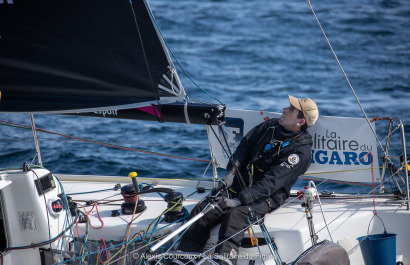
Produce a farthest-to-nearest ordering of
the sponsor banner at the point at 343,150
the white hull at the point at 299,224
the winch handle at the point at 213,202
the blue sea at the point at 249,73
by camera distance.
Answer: the blue sea at the point at 249,73
the sponsor banner at the point at 343,150
the white hull at the point at 299,224
the winch handle at the point at 213,202

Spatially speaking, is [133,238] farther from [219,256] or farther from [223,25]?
[223,25]

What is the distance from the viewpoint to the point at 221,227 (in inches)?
137

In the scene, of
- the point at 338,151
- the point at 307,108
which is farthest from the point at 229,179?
the point at 338,151

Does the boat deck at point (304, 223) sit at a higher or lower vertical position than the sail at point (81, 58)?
lower

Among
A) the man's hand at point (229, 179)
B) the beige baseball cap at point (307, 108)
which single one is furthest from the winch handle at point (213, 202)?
the beige baseball cap at point (307, 108)

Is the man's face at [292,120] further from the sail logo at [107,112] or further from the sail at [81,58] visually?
the sail logo at [107,112]

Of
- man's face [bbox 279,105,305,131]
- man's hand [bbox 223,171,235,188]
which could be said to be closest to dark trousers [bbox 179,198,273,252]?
man's hand [bbox 223,171,235,188]

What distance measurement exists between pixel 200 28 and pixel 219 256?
10270 millimetres

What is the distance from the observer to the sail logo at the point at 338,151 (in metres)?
3.99

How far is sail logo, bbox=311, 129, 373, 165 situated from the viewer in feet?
13.1

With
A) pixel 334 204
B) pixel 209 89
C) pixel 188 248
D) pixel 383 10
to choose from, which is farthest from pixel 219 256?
pixel 383 10

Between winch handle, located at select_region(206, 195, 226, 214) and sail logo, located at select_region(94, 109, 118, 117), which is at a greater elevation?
sail logo, located at select_region(94, 109, 118, 117)

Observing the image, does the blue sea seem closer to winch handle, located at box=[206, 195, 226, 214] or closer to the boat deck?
the boat deck

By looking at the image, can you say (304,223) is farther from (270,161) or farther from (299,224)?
(270,161)
